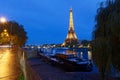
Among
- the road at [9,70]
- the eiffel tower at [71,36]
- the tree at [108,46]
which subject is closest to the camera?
the tree at [108,46]

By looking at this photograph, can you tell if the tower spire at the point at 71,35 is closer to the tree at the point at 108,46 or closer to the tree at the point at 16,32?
the tree at the point at 16,32

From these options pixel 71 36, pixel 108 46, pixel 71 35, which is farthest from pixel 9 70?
pixel 71 36

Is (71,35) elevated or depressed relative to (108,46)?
elevated

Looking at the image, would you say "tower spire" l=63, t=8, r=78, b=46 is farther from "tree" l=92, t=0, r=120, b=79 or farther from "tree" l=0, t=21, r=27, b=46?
"tree" l=92, t=0, r=120, b=79

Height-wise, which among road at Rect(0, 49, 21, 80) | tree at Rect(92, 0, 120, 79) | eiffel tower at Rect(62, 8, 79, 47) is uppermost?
eiffel tower at Rect(62, 8, 79, 47)

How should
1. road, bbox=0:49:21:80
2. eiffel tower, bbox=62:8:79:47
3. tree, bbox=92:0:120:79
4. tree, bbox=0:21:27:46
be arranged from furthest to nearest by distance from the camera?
eiffel tower, bbox=62:8:79:47 → tree, bbox=0:21:27:46 → road, bbox=0:49:21:80 → tree, bbox=92:0:120:79

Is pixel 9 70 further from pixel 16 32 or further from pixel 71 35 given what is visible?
pixel 71 35

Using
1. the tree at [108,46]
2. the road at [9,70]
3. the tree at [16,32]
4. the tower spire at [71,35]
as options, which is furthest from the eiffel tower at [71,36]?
the tree at [108,46]

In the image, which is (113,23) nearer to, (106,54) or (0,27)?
(106,54)

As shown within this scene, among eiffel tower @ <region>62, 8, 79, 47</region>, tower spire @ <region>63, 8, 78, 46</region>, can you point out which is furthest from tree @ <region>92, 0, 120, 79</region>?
tower spire @ <region>63, 8, 78, 46</region>

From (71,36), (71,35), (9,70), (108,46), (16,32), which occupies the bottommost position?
(9,70)

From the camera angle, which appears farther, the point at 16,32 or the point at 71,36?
the point at 71,36

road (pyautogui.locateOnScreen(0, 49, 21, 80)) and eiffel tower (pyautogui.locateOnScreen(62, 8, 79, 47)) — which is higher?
eiffel tower (pyautogui.locateOnScreen(62, 8, 79, 47))

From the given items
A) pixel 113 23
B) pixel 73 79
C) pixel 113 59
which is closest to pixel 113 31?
pixel 113 23
